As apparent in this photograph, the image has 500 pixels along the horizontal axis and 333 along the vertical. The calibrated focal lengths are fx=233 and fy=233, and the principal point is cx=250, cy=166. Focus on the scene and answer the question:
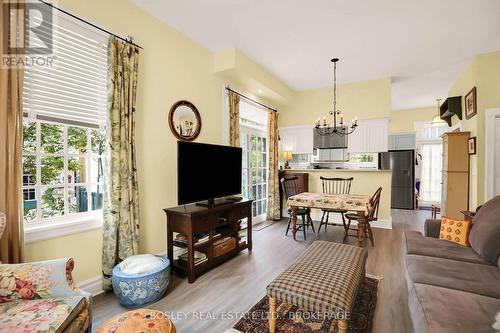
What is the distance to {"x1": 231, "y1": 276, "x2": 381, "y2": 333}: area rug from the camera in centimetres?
177

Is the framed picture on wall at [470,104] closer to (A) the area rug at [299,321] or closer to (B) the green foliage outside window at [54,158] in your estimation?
(A) the area rug at [299,321]

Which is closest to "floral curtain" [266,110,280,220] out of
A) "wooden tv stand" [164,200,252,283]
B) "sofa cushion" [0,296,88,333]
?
"wooden tv stand" [164,200,252,283]

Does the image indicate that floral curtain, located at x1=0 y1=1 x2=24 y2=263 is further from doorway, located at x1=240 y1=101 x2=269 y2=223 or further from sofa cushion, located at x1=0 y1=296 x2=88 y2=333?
doorway, located at x1=240 y1=101 x2=269 y2=223

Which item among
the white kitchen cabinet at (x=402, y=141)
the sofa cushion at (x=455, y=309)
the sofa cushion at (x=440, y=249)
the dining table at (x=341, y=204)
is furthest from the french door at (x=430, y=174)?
the sofa cushion at (x=455, y=309)

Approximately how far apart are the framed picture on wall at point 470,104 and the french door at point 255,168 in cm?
372

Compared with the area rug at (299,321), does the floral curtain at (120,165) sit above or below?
above

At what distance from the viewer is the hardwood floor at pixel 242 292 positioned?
189 cm

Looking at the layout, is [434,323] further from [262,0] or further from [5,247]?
[262,0]

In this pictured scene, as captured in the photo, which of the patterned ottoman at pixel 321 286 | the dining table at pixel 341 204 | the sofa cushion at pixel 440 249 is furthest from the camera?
the dining table at pixel 341 204

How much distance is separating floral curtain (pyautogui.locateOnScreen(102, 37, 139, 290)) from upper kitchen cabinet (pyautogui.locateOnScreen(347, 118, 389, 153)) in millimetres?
4551

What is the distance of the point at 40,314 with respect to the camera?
121 cm

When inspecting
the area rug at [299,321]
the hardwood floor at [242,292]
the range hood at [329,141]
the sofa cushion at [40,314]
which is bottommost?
the hardwood floor at [242,292]

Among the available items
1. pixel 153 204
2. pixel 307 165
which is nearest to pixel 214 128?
pixel 153 204

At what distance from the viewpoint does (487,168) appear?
147 inches
